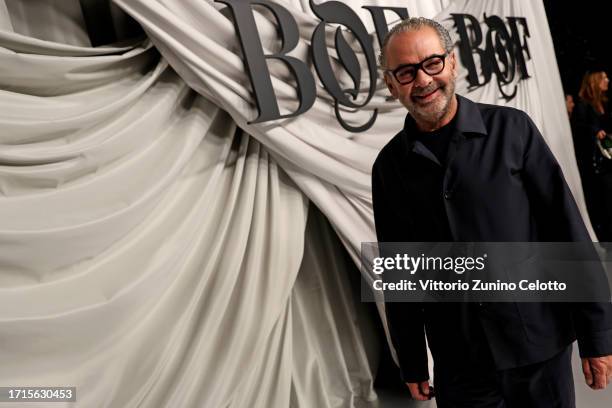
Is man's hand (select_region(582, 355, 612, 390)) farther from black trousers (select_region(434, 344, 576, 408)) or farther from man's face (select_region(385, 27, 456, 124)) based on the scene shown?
man's face (select_region(385, 27, 456, 124))

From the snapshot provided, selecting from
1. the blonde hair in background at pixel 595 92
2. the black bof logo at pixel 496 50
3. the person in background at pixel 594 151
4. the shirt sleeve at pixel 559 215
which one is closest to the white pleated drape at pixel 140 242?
the shirt sleeve at pixel 559 215

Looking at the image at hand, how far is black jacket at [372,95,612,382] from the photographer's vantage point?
107cm

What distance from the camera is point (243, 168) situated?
187 cm

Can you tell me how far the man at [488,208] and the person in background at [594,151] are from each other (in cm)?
292

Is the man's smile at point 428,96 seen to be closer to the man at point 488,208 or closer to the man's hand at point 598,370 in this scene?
the man at point 488,208

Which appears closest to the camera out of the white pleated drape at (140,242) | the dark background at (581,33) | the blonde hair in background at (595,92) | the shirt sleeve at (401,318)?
the shirt sleeve at (401,318)

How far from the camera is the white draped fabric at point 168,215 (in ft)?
4.79

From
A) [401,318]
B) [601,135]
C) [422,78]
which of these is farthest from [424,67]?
[601,135]

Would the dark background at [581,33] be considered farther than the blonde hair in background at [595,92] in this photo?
Yes

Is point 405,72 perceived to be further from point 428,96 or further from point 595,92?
point 595,92

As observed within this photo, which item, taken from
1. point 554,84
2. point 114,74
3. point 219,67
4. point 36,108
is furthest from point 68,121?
point 554,84

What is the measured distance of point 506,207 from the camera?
3.60 feet

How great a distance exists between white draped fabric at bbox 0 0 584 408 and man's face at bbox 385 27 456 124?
765 mm

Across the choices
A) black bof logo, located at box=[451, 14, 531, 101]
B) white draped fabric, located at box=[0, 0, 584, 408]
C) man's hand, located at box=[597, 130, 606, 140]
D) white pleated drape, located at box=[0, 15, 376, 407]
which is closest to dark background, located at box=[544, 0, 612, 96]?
man's hand, located at box=[597, 130, 606, 140]
